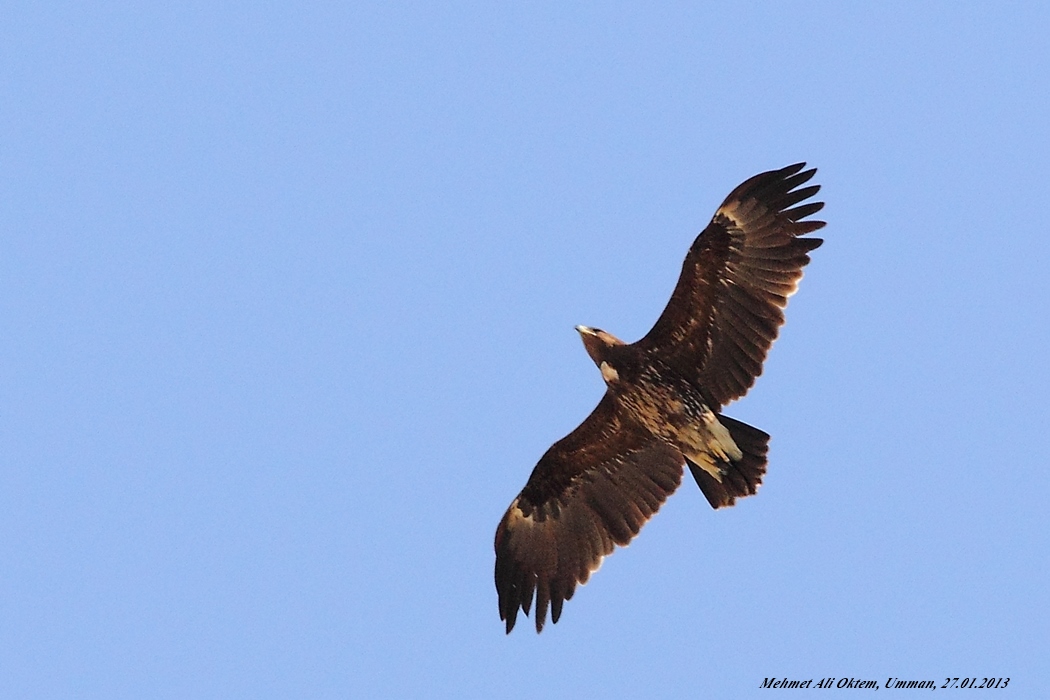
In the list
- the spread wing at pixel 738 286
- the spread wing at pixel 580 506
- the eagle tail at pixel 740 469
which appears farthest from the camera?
the spread wing at pixel 580 506

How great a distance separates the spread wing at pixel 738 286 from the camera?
45.6ft

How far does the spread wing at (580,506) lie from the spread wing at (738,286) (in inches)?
47.3

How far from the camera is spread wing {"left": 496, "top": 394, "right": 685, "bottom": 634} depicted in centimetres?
1538

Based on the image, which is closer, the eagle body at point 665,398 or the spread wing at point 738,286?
the spread wing at point 738,286

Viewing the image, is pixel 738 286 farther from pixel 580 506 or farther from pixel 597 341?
pixel 580 506

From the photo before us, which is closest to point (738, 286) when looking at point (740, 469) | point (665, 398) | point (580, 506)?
point (665, 398)

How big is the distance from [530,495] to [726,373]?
9.58ft

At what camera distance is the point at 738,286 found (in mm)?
14078

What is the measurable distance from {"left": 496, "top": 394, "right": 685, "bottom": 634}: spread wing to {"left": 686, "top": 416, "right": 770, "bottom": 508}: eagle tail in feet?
2.66

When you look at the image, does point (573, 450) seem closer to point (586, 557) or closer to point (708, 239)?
point (586, 557)

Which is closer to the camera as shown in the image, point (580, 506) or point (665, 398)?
point (665, 398)

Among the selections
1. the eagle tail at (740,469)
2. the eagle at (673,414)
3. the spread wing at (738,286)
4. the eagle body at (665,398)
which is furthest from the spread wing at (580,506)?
the spread wing at (738,286)

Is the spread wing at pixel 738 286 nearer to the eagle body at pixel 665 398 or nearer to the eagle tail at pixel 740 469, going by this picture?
the eagle body at pixel 665 398

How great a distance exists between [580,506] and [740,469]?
2139 mm
